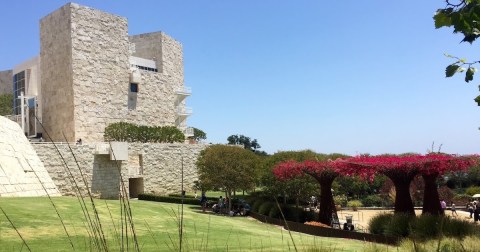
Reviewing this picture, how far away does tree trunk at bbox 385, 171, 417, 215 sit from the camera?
18.3 metres

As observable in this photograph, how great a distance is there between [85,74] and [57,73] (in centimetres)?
275

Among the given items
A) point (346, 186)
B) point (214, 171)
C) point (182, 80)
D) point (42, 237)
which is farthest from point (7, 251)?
point (182, 80)

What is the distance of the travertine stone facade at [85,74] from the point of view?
1581 inches

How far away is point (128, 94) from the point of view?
45.3 metres

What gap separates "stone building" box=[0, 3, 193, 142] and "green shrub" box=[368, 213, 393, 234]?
27785 mm

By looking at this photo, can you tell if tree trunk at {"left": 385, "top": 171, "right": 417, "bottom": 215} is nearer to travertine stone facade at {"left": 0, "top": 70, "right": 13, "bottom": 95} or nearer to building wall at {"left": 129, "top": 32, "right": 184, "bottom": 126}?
building wall at {"left": 129, "top": 32, "right": 184, "bottom": 126}

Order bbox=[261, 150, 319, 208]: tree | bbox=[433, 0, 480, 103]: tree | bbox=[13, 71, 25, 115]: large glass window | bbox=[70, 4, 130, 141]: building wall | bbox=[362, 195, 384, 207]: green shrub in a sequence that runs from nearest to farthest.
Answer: bbox=[433, 0, 480, 103]: tree, bbox=[261, 150, 319, 208]: tree, bbox=[362, 195, 384, 207]: green shrub, bbox=[70, 4, 130, 141]: building wall, bbox=[13, 71, 25, 115]: large glass window

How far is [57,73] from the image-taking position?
41.3 m

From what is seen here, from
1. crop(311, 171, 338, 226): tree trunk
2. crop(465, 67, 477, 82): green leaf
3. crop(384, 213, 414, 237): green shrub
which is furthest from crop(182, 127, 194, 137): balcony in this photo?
crop(465, 67, 477, 82): green leaf

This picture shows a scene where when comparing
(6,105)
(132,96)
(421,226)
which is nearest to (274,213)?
(421,226)

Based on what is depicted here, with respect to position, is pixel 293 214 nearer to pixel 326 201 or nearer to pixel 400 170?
pixel 326 201

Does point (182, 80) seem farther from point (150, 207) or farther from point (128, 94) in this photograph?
point (150, 207)

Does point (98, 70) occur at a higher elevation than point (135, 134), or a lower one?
higher

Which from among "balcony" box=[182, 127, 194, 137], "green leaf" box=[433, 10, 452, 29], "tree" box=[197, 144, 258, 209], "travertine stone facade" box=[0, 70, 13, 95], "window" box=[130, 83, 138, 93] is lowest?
"tree" box=[197, 144, 258, 209]
